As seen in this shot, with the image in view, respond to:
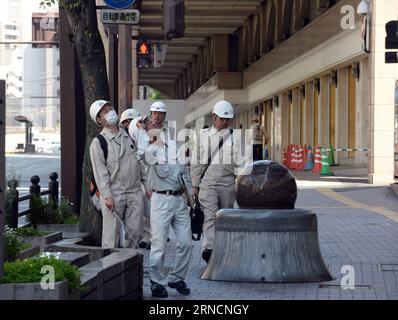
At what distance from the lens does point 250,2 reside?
53.8 m

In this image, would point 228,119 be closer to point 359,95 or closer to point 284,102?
point 359,95

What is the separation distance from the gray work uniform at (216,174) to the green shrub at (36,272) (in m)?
4.26

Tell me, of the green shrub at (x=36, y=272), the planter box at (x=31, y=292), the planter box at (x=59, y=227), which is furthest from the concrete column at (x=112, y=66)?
the planter box at (x=31, y=292)

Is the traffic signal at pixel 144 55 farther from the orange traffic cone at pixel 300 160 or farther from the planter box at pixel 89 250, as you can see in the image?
the orange traffic cone at pixel 300 160

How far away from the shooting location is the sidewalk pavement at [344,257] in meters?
9.91

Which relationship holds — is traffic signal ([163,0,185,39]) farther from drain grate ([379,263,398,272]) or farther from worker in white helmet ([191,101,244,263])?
drain grate ([379,263,398,272])

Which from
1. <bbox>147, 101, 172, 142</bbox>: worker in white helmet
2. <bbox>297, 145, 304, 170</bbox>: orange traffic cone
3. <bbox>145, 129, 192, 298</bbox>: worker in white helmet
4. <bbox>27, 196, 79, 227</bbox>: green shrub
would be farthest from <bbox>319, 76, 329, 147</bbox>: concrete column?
<bbox>145, 129, 192, 298</bbox>: worker in white helmet

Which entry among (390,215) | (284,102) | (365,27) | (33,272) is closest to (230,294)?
(33,272)

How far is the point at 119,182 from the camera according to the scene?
10.7m

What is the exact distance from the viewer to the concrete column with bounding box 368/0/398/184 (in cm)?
2738

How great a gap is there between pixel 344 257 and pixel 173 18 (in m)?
3.86

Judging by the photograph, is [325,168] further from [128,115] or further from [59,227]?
[59,227]

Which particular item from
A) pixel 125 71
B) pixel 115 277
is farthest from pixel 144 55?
pixel 115 277

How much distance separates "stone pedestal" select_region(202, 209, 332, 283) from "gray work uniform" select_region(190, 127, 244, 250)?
80 cm
